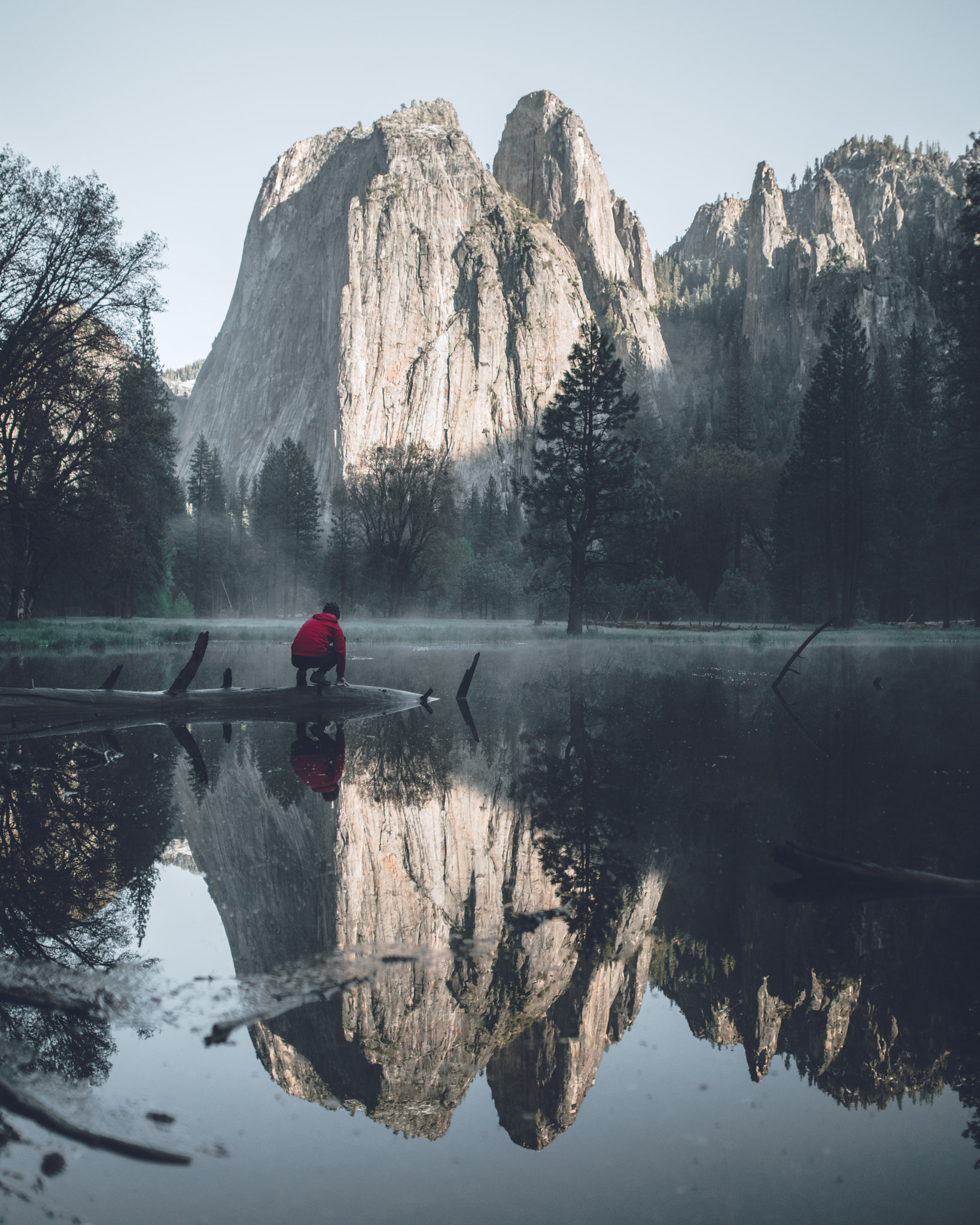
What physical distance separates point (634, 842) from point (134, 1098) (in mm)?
3353

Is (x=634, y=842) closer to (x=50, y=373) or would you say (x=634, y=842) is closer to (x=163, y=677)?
(x=163, y=677)

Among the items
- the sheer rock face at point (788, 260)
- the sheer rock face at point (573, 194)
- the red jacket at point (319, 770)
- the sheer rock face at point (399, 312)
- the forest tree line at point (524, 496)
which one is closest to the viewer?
the red jacket at point (319, 770)

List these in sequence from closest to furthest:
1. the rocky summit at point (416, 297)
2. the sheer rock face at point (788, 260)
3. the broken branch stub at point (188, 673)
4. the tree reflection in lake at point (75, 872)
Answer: the tree reflection in lake at point (75, 872) → the broken branch stub at point (188, 673) → the rocky summit at point (416, 297) → the sheer rock face at point (788, 260)

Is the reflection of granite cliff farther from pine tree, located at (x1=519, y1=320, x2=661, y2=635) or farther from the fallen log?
pine tree, located at (x1=519, y1=320, x2=661, y2=635)

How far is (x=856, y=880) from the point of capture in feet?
13.9

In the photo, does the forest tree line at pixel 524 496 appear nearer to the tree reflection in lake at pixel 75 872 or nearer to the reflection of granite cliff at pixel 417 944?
the tree reflection in lake at pixel 75 872

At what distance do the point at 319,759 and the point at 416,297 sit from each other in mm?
141322

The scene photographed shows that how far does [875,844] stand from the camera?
4.99 metres

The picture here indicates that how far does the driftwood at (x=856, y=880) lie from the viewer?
4.12 meters

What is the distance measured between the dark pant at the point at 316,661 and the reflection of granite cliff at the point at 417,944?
567 cm

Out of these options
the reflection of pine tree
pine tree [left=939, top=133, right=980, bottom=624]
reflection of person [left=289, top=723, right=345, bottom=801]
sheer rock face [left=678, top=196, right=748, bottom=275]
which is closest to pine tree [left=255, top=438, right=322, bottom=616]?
pine tree [left=939, top=133, right=980, bottom=624]

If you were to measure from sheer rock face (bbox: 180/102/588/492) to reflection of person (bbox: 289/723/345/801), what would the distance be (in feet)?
385

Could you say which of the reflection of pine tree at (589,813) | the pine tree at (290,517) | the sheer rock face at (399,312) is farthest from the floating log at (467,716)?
the sheer rock face at (399,312)

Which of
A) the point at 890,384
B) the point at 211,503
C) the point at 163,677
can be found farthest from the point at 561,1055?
the point at 211,503
